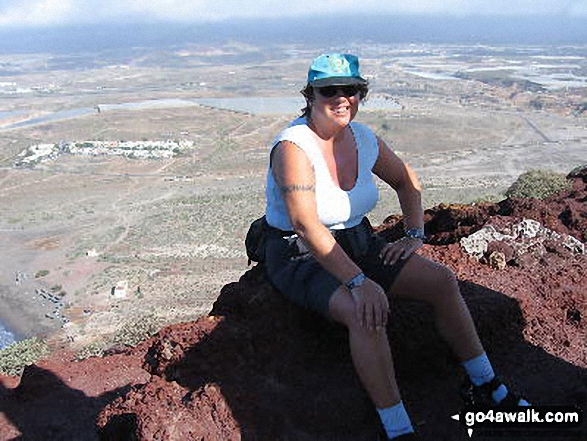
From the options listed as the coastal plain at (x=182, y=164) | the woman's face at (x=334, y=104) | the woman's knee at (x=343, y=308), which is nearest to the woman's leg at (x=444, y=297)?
the woman's knee at (x=343, y=308)

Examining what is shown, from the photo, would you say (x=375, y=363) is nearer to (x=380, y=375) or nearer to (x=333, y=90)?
(x=380, y=375)

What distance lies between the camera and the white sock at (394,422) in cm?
304

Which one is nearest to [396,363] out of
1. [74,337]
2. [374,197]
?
[374,197]

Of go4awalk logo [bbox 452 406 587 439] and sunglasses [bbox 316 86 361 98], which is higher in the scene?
A: sunglasses [bbox 316 86 361 98]

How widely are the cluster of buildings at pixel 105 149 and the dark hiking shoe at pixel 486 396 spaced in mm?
50416

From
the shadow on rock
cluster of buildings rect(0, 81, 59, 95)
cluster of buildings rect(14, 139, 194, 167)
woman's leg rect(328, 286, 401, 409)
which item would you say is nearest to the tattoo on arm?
woman's leg rect(328, 286, 401, 409)

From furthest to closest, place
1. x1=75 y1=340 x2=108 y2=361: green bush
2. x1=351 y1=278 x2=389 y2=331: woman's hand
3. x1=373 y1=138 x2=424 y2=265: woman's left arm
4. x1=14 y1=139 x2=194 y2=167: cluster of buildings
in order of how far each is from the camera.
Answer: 1. x1=14 y1=139 x2=194 y2=167: cluster of buildings
2. x1=75 y1=340 x2=108 y2=361: green bush
3. x1=373 y1=138 x2=424 y2=265: woman's left arm
4. x1=351 y1=278 x2=389 y2=331: woman's hand

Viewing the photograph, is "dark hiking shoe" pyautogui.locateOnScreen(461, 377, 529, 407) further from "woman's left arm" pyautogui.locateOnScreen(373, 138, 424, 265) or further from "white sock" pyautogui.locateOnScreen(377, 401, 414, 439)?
"woman's left arm" pyautogui.locateOnScreen(373, 138, 424, 265)

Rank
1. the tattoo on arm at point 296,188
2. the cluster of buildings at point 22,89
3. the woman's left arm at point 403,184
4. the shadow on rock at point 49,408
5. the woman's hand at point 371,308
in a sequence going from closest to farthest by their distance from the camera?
the woman's hand at point 371,308 < the tattoo on arm at point 296,188 < the woman's left arm at point 403,184 < the shadow on rock at point 49,408 < the cluster of buildings at point 22,89

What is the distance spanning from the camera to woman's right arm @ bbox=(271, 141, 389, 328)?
10.3 ft

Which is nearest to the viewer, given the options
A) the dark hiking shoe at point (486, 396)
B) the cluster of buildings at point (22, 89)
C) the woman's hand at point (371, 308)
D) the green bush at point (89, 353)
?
the woman's hand at point (371, 308)

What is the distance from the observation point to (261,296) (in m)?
4.27

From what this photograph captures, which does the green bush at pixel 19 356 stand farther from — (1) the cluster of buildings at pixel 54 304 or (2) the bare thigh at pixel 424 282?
(2) the bare thigh at pixel 424 282

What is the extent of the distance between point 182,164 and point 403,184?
47.2 meters
